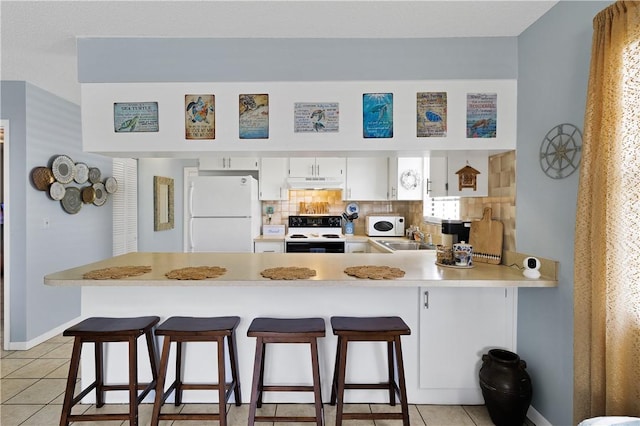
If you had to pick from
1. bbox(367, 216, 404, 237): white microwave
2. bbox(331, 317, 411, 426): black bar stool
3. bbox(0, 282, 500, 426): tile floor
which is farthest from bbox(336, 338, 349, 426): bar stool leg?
bbox(367, 216, 404, 237): white microwave

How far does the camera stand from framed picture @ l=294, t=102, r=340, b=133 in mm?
2436

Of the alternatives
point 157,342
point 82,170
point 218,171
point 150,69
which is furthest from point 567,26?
point 82,170

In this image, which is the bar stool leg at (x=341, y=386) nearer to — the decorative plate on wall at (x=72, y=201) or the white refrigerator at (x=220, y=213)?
the white refrigerator at (x=220, y=213)

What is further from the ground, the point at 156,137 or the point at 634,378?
the point at 156,137

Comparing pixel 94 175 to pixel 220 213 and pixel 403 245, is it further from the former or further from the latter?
pixel 403 245

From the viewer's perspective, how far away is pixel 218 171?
4.77 m

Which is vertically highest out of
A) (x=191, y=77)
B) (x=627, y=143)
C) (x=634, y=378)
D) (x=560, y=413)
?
(x=191, y=77)

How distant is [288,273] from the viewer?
2.14m

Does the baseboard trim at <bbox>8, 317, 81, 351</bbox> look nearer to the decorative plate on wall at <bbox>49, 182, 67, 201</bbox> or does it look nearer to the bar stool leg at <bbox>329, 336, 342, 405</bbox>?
the decorative plate on wall at <bbox>49, 182, 67, 201</bbox>

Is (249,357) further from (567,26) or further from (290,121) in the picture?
(567,26)

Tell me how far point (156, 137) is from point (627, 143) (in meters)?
2.57

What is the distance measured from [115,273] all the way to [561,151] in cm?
265

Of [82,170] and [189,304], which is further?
[82,170]

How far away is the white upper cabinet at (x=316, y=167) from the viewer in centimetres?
449
